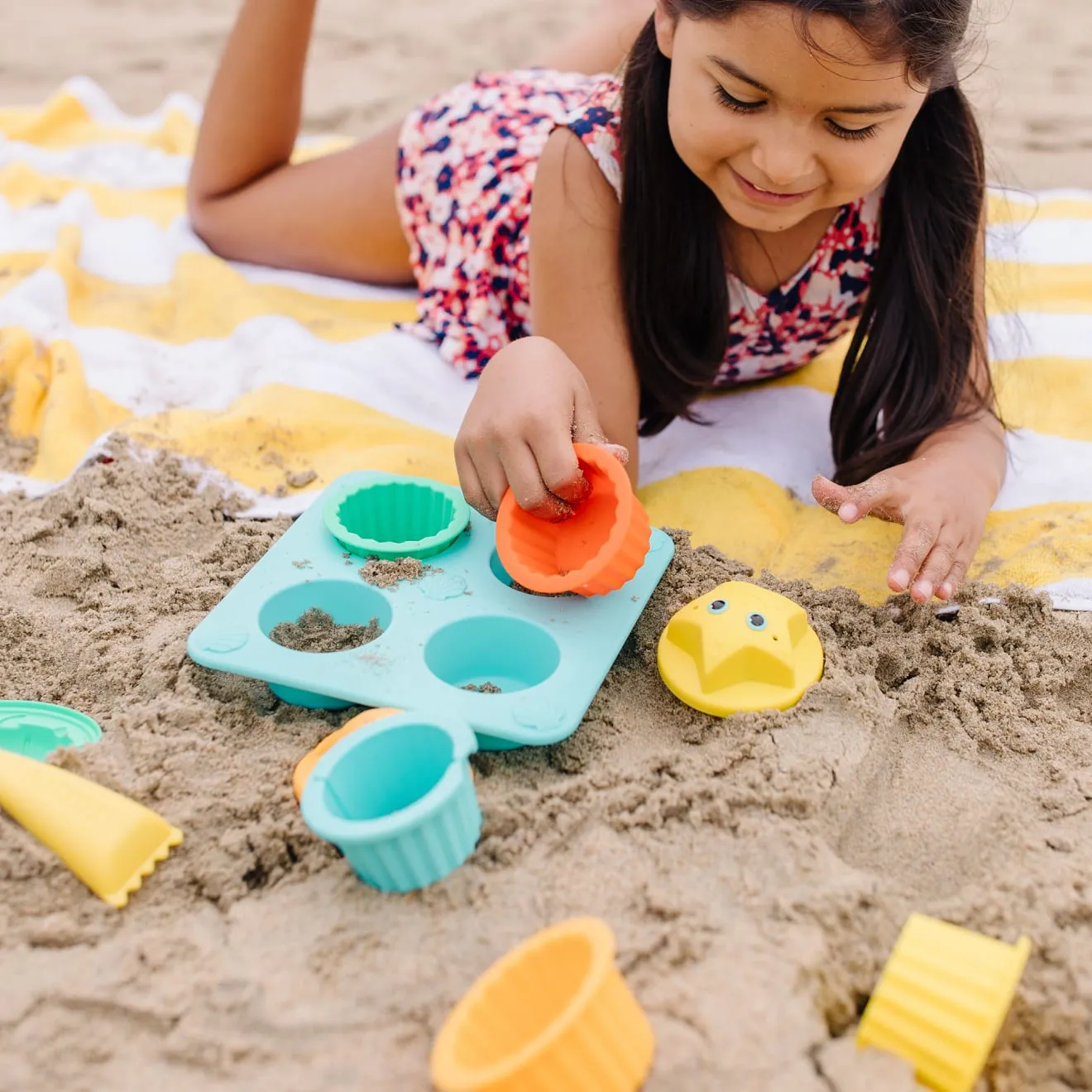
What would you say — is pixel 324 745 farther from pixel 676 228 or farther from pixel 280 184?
pixel 280 184

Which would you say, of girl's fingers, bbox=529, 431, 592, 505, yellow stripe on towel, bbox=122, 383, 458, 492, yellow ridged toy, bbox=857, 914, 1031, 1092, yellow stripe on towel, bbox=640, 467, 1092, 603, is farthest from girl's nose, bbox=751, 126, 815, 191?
yellow ridged toy, bbox=857, 914, 1031, 1092

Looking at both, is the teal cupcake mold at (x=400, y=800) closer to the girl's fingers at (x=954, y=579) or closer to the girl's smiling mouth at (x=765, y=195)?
the girl's fingers at (x=954, y=579)

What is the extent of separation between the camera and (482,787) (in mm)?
922

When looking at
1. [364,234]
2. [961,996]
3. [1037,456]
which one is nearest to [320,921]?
[961,996]

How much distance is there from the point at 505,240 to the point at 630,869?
3.36ft

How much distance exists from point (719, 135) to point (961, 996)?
0.77 metres

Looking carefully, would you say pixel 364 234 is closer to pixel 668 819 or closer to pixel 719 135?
pixel 719 135

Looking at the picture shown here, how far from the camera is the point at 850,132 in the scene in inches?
41.3

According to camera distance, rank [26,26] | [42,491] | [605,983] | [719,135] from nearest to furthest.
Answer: [605,983], [719,135], [42,491], [26,26]

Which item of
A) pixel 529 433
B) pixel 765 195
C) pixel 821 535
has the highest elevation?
pixel 765 195

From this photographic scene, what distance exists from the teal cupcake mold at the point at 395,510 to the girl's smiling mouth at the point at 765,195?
16.6 inches

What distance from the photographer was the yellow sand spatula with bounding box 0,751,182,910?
0.82 m

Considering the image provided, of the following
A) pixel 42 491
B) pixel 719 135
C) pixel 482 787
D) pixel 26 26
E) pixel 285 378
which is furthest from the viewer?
pixel 26 26

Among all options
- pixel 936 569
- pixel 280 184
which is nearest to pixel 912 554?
pixel 936 569
